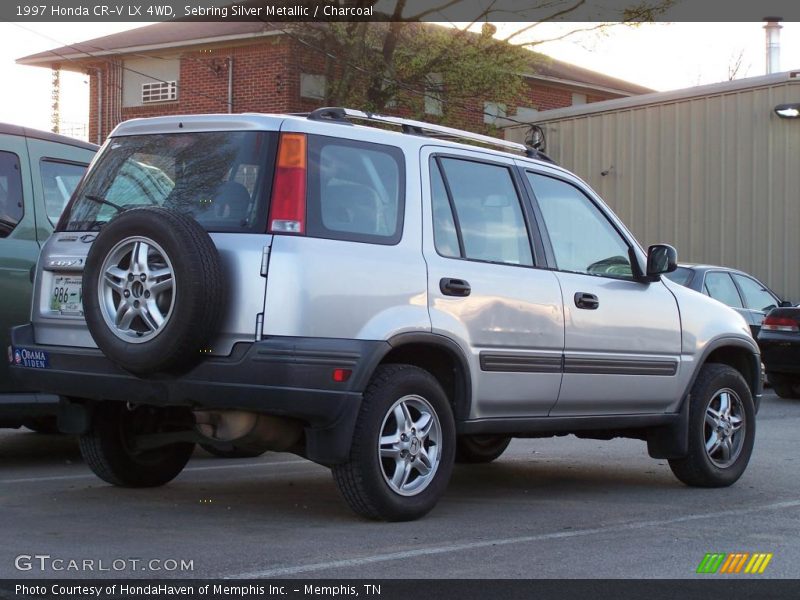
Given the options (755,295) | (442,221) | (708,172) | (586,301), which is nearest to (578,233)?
(586,301)

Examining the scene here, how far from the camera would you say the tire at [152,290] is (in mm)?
5664

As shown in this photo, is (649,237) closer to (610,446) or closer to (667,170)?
(667,170)

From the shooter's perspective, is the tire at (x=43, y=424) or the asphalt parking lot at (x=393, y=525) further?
the tire at (x=43, y=424)

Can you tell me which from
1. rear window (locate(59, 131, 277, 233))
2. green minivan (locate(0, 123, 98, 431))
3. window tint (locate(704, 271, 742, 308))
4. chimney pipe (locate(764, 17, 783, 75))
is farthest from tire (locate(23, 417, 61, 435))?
chimney pipe (locate(764, 17, 783, 75))

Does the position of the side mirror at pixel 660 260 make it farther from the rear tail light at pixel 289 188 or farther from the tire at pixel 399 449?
the rear tail light at pixel 289 188

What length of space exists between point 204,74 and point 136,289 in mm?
27335

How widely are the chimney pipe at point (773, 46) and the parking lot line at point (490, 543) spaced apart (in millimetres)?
26721

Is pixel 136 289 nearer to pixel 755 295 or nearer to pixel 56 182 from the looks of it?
pixel 56 182

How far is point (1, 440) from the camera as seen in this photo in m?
10.4

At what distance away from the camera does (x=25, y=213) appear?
327 inches

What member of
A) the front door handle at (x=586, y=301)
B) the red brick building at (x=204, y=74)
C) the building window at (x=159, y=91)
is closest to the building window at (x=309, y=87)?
the red brick building at (x=204, y=74)

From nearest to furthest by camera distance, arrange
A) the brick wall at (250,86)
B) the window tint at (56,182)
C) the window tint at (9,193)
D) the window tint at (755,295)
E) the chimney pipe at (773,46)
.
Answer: the window tint at (9,193)
the window tint at (56,182)
the window tint at (755,295)
the brick wall at (250,86)
the chimney pipe at (773,46)

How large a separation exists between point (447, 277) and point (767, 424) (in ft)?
23.4
